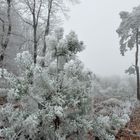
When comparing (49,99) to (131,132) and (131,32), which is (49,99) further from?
(131,32)

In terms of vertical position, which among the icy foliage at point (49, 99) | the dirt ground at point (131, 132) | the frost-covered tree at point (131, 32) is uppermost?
the frost-covered tree at point (131, 32)

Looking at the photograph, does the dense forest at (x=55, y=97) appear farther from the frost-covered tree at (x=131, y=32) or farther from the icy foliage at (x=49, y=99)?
the frost-covered tree at (x=131, y=32)

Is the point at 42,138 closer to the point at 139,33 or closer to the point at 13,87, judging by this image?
the point at 13,87

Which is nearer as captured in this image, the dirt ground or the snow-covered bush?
the snow-covered bush

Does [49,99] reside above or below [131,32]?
below

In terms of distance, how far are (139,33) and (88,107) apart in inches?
906

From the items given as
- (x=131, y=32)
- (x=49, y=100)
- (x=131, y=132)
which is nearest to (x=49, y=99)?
(x=49, y=100)

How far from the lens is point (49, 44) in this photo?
36.6ft

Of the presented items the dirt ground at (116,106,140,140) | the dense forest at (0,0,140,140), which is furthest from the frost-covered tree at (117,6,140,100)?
the dense forest at (0,0,140,140)

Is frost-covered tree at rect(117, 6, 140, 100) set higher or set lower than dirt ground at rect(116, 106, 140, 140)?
higher

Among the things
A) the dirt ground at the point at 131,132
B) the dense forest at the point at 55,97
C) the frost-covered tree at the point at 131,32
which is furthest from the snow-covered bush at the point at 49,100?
the frost-covered tree at the point at 131,32

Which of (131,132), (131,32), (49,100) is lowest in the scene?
(131,132)

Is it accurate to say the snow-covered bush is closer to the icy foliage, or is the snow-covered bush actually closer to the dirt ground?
the icy foliage

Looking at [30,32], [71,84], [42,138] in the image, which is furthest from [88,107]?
[30,32]
